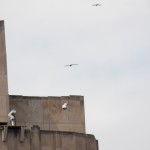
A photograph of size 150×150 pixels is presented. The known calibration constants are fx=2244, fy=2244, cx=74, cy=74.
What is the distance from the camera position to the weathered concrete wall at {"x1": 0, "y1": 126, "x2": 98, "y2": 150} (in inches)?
6570

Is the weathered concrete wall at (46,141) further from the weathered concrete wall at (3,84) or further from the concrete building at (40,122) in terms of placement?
the weathered concrete wall at (3,84)

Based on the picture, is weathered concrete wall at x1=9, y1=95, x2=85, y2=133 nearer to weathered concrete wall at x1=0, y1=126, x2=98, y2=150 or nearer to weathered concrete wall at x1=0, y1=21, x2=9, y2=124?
weathered concrete wall at x1=0, y1=21, x2=9, y2=124

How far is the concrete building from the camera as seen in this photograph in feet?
548

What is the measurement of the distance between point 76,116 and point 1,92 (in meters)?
7.38

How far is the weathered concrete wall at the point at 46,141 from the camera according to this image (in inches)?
6570

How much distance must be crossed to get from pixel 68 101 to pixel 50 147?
26.2ft

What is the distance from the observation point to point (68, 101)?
576 feet

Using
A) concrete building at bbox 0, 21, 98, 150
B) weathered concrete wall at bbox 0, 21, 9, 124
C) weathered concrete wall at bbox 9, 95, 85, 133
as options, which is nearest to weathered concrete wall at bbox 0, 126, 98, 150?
concrete building at bbox 0, 21, 98, 150

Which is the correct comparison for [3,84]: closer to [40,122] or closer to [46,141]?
[40,122]

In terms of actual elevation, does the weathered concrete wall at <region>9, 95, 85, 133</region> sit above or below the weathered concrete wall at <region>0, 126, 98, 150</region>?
above

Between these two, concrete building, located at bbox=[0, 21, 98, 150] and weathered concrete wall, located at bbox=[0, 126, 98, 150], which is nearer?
weathered concrete wall, located at bbox=[0, 126, 98, 150]

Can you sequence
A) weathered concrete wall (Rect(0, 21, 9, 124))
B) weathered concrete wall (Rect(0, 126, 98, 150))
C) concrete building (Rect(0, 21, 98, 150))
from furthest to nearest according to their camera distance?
weathered concrete wall (Rect(0, 21, 9, 124)) → concrete building (Rect(0, 21, 98, 150)) → weathered concrete wall (Rect(0, 126, 98, 150))

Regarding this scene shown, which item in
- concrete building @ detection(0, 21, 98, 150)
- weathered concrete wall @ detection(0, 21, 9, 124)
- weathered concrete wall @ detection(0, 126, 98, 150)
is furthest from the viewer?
weathered concrete wall @ detection(0, 21, 9, 124)

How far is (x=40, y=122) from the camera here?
174 meters
